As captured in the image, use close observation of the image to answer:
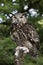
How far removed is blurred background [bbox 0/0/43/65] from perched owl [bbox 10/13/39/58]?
17 centimetres

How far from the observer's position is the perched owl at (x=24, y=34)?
307cm

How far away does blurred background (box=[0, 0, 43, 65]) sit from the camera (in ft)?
11.9

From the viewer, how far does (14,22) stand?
10.2 feet

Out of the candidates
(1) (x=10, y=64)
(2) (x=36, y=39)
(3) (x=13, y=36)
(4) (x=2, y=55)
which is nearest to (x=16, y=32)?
(3) (x=13, y=36)

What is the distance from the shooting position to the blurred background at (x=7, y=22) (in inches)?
143

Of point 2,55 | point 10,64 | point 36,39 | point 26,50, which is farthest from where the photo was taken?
point 10,64

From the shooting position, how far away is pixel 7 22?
4543mm

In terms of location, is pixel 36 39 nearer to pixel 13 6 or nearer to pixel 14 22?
pixel 14 22

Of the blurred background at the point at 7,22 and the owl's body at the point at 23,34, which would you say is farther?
the blurred background at the point at 7,22

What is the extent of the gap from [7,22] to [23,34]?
1.51 metres

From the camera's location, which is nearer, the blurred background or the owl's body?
the owl's body

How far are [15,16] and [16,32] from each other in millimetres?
244

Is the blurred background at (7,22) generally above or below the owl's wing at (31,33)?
above

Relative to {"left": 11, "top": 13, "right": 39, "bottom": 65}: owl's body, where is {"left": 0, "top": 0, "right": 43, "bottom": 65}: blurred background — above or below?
above
